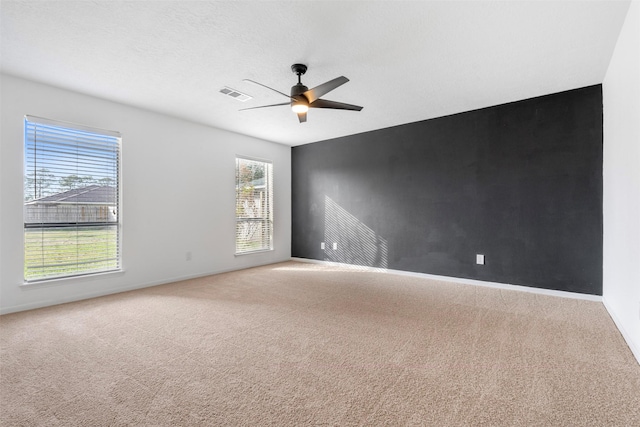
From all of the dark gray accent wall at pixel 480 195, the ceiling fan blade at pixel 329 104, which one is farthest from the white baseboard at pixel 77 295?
the ceiling fan blade at pixel 329 104

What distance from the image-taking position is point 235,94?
11.6 ft

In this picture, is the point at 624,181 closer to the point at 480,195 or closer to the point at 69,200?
the point at 480,195

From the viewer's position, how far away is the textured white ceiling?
211 cm

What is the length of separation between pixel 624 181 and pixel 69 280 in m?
5.62

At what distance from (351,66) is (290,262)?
4.10 metres

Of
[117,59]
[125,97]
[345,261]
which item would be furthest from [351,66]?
[345,261]

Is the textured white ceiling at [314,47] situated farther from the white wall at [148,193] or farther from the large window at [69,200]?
the large window at [69,200]

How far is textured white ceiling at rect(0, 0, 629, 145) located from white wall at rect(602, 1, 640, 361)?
0.25 metres

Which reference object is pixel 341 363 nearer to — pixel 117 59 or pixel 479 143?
pixel 117 59

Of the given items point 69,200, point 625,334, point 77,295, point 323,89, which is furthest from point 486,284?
point 69,200

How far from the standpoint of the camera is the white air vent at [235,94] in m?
3.42

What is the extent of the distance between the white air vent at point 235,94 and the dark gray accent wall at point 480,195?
7.84 ft

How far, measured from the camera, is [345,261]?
5.57 meters

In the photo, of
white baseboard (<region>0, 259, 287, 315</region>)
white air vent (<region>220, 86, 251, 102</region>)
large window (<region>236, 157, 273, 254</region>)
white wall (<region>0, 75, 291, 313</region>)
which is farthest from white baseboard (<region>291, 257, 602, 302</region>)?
white air vent (<region>220, 86, 251, 102</region>)
